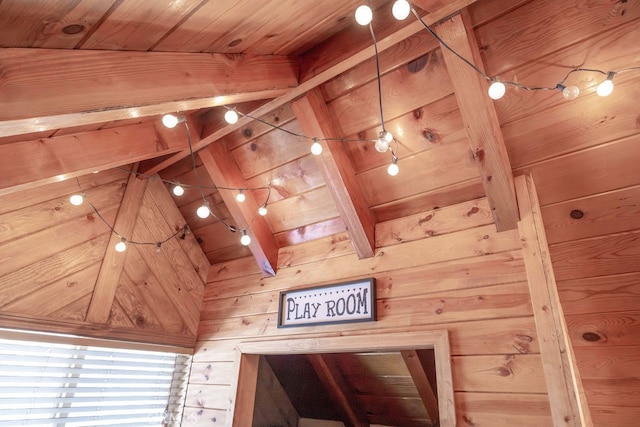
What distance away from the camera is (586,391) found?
74.7 inches

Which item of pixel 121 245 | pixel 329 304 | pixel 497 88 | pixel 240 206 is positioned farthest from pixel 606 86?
pixel 121 245

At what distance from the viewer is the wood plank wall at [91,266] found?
83.4 inches

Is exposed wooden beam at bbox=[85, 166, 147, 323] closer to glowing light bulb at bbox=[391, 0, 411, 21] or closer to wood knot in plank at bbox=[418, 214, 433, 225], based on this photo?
wood knot in plank at bbox=[418, 214, 433, 225]

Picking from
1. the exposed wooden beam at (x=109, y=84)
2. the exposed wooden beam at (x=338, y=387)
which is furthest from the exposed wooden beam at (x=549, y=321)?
the exposed wooden beam at (x=338, y=387)

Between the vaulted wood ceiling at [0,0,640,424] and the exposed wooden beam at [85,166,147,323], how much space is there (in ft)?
0.39

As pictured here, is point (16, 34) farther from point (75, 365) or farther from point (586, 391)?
point (586, 391)

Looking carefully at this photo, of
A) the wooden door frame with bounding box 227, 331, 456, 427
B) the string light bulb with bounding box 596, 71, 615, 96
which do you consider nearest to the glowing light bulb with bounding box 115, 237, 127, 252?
the wooden door frame with bounding box 227, 331, 456, 427

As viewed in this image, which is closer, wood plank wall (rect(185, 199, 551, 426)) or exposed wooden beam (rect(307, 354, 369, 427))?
wood plank wall (rect(185, 199, 551, 426))

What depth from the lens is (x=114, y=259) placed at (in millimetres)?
2539

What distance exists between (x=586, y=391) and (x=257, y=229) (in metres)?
2.01

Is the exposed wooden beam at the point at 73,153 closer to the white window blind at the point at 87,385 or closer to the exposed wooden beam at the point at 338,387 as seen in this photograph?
the white window blind at the point at 87,385

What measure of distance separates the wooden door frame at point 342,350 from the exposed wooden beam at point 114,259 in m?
0.88

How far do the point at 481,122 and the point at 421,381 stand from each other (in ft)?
7.94

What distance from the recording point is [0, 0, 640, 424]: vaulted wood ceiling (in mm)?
1137
